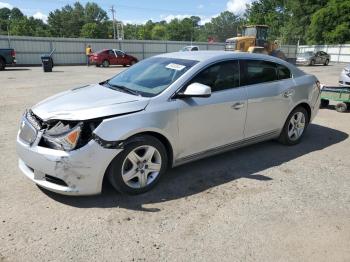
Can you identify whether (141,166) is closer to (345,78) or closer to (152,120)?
(152,120)

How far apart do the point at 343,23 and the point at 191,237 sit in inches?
2118

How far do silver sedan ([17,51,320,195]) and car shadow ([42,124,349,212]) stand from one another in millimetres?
184

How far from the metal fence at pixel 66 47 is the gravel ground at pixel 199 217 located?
27210 millimetres

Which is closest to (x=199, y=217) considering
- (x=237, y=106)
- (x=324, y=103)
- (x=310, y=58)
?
(x=237, y=106)

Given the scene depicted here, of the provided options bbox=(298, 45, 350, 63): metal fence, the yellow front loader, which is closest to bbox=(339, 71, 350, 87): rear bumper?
the yellow front loader

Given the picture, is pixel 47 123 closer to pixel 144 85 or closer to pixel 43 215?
pixel 43 215

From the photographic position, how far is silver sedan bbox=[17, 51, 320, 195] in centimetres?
347

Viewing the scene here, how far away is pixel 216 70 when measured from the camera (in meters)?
4.52

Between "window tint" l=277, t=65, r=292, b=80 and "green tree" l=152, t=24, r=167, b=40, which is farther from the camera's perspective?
"green tree" l=152, t=24, r=167, b=40

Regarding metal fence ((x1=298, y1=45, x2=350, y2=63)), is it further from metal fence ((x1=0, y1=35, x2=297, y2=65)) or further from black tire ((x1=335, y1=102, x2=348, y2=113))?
black tire ((x1=335, y1=102, x2=348, y2=113))

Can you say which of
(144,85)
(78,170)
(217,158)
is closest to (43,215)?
(78,170)

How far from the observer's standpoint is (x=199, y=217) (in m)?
3.49

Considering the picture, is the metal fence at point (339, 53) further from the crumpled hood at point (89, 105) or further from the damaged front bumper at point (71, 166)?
the damaged front bumper at point (71, 166)

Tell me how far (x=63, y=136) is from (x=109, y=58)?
2483cm
